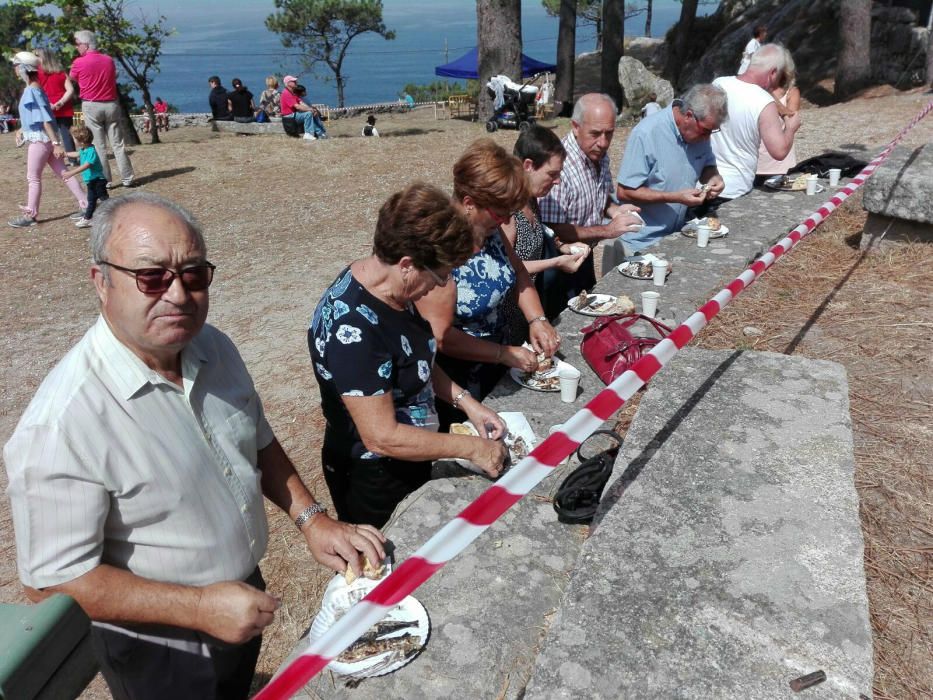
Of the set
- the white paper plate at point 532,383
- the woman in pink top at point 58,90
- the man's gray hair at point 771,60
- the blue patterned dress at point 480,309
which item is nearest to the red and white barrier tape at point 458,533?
the white paper plate at point 532,383

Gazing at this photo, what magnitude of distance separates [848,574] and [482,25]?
636 inches

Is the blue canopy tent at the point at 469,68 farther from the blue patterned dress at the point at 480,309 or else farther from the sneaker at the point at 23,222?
the blue patterned dress at the point at 480,309

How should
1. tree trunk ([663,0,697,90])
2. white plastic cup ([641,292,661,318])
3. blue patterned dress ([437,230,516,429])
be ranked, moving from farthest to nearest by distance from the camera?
1. tree trunk ([663,0,697,90])
2. white plastic cup ([641,292,661,318])
3. blue patterned dress ([437,230,516,429])

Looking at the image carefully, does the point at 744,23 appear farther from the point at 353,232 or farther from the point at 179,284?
the point at 179,284

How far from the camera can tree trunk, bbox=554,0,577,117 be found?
1878 cm

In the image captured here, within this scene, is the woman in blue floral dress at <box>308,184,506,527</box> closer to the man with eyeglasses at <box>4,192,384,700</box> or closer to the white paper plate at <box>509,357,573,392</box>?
the man with eyeglasses at <box>4,192,384,700</box>

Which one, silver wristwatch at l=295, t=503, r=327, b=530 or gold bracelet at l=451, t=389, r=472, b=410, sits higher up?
gold bracelet at l=451, t=389, r=472, b=410

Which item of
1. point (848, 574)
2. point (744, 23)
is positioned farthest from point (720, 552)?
point (744, 23)

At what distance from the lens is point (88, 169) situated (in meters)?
9.05

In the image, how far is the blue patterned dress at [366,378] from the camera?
2.33m

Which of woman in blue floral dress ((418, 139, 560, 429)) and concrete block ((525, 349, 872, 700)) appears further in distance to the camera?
woman in blue floral dress ((418, 139, 560, 429))

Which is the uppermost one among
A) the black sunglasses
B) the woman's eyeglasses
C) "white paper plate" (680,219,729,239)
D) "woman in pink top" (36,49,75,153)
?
"woman in pink top" (36,49,75,153)

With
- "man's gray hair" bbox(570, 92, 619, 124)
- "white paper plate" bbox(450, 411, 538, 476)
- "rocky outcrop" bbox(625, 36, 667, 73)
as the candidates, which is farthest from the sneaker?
"rocky outcrop" bbox(625, 36, 667, 73)

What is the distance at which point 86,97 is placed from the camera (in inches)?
410
